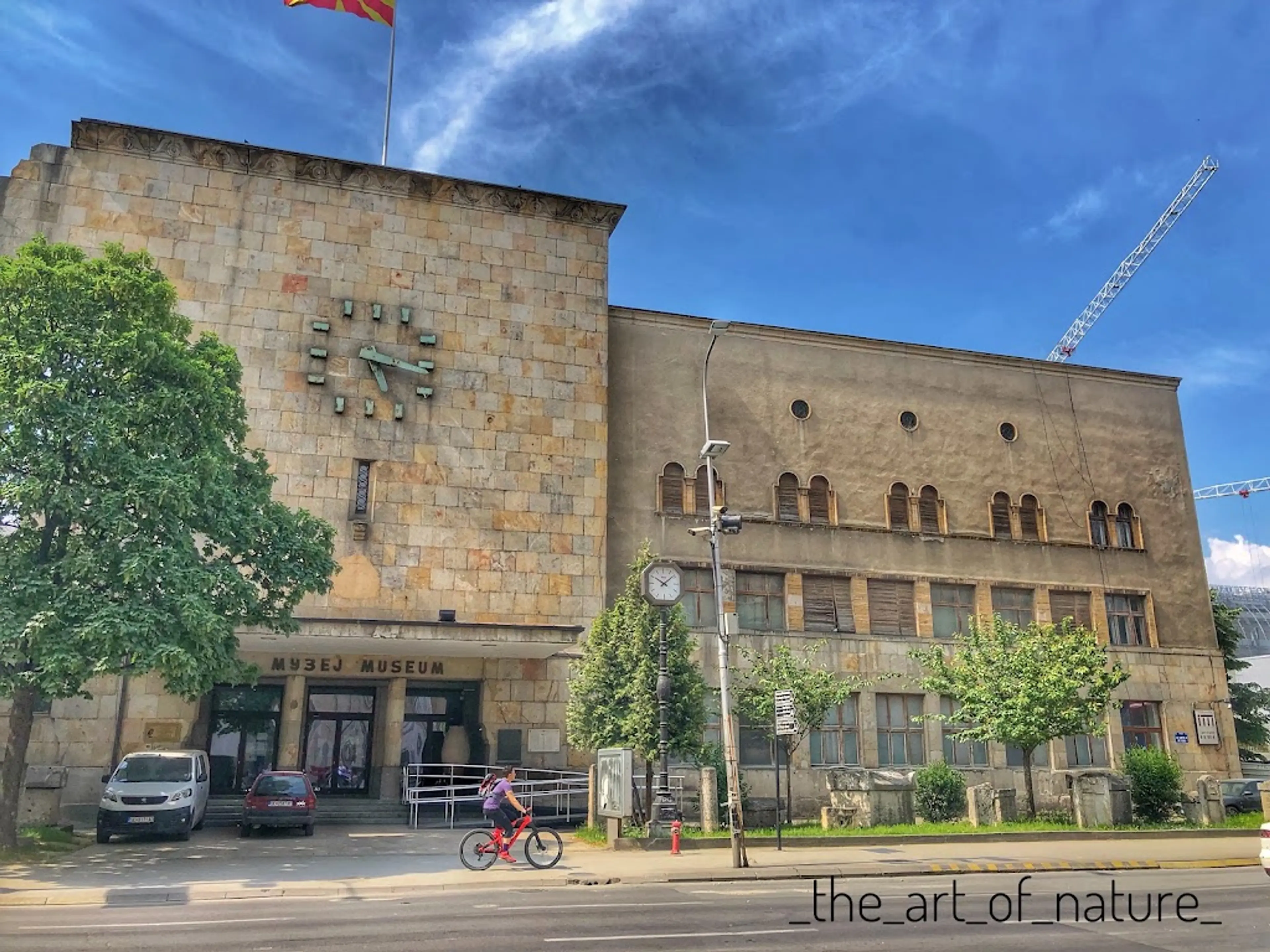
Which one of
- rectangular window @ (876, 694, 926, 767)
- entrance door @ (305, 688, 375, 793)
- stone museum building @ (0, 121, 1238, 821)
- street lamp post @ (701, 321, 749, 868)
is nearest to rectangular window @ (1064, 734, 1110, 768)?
stone museum building @ (0, 121, 1238, 821)

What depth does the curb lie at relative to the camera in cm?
2130

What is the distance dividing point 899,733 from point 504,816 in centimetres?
1898

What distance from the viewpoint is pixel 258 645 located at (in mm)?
27156

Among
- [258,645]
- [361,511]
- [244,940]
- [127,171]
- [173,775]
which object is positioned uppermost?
[127,171]

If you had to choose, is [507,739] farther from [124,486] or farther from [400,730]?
[124,486]

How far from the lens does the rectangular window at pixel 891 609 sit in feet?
112

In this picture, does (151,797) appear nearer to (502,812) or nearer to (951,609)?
(502,812)

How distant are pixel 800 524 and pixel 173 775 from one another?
20.7 meters

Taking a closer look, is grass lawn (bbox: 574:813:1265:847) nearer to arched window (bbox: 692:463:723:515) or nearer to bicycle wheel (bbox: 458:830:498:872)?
bicycle wheel (bbox: 458:830:498:872)

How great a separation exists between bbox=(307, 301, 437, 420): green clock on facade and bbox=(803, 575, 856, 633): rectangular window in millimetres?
14360

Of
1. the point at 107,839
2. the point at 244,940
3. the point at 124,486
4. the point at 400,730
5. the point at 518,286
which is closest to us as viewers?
the point at 244,940

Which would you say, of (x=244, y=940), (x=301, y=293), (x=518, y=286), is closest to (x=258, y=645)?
(x=301, y=293)

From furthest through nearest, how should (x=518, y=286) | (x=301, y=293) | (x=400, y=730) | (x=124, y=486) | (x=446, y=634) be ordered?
(x=518, y=286)
(x=301, y=293)
(x=400, y=730)
(x=446, y=634)
(x=124, y=486)

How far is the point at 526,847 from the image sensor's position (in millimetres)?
18500
